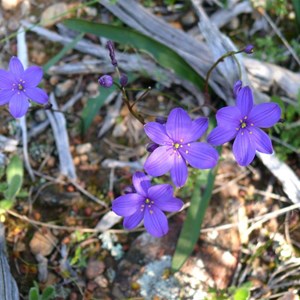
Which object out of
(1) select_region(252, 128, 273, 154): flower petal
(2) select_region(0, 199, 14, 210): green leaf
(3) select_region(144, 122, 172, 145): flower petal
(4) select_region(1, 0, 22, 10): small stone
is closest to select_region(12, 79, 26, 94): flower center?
(2) select_region(0, 199, 14, 210): green leaf

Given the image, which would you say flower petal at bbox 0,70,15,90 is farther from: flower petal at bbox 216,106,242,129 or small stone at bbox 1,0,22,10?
small stone at bbox 1,0,22,10

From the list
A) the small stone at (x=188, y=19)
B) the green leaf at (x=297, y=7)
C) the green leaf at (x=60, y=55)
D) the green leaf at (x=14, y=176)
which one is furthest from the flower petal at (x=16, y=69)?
the green leaf at (x=297, y=7)

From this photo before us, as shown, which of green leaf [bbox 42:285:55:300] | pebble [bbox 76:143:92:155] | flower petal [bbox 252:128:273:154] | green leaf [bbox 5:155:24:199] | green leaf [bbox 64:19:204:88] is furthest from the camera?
pebble [bbox 76:143:92:155]

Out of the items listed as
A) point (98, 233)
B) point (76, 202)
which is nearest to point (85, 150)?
point (76, 202)

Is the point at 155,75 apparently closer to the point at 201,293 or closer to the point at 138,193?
the point at 138,193

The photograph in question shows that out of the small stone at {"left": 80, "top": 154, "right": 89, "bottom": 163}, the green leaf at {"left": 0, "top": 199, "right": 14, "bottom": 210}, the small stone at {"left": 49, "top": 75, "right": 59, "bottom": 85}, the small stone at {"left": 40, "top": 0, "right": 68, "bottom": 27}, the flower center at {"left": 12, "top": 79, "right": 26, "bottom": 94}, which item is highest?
the small stone at {"left": 40, "top": 0, "right": 68, "bottom": 27}

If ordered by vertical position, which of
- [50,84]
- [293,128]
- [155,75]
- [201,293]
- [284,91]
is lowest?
[201,293]
